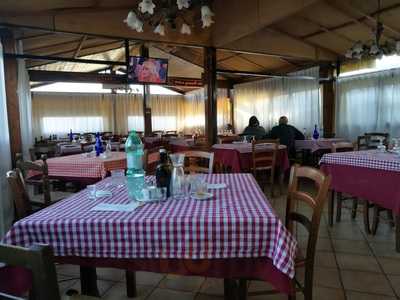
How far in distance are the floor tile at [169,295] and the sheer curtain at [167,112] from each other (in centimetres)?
1094

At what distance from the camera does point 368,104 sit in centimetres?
667

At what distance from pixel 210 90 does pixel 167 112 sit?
24.3ft

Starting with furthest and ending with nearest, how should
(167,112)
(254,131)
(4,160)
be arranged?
1. (167,112)
2. (254,131)
3. (4,160)

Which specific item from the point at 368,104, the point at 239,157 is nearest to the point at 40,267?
the point at 239,157

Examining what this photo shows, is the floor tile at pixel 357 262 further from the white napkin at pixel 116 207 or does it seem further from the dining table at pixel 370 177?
the white napkin at pixel 116 207

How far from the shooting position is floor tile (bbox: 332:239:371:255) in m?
2.61

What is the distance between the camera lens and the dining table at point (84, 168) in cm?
317

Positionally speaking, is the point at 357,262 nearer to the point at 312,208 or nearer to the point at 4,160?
the point at 312,208

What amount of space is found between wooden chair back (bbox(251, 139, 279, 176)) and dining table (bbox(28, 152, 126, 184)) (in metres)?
1.90

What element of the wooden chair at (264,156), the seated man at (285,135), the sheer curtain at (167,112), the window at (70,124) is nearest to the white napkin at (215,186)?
the wooden chair at (264,156)

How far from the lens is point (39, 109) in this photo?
10.9 meters

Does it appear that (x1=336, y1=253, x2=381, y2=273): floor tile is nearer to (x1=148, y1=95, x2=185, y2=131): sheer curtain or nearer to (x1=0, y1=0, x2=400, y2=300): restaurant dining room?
(x1=0, y1=0, x2=400, y2=300): restaurant dining room

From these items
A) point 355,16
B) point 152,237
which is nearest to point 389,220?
point 152,237

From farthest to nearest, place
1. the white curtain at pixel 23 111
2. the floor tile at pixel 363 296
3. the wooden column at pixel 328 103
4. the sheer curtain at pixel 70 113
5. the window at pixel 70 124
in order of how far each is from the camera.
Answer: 1. the window at pixel 70 124
2. the sheer curtain at pixel 70 113
3. the wooden column at pixel 328 103
4. the white curtain at pixel 23 111
5. the floor tile at pixel 363 296
